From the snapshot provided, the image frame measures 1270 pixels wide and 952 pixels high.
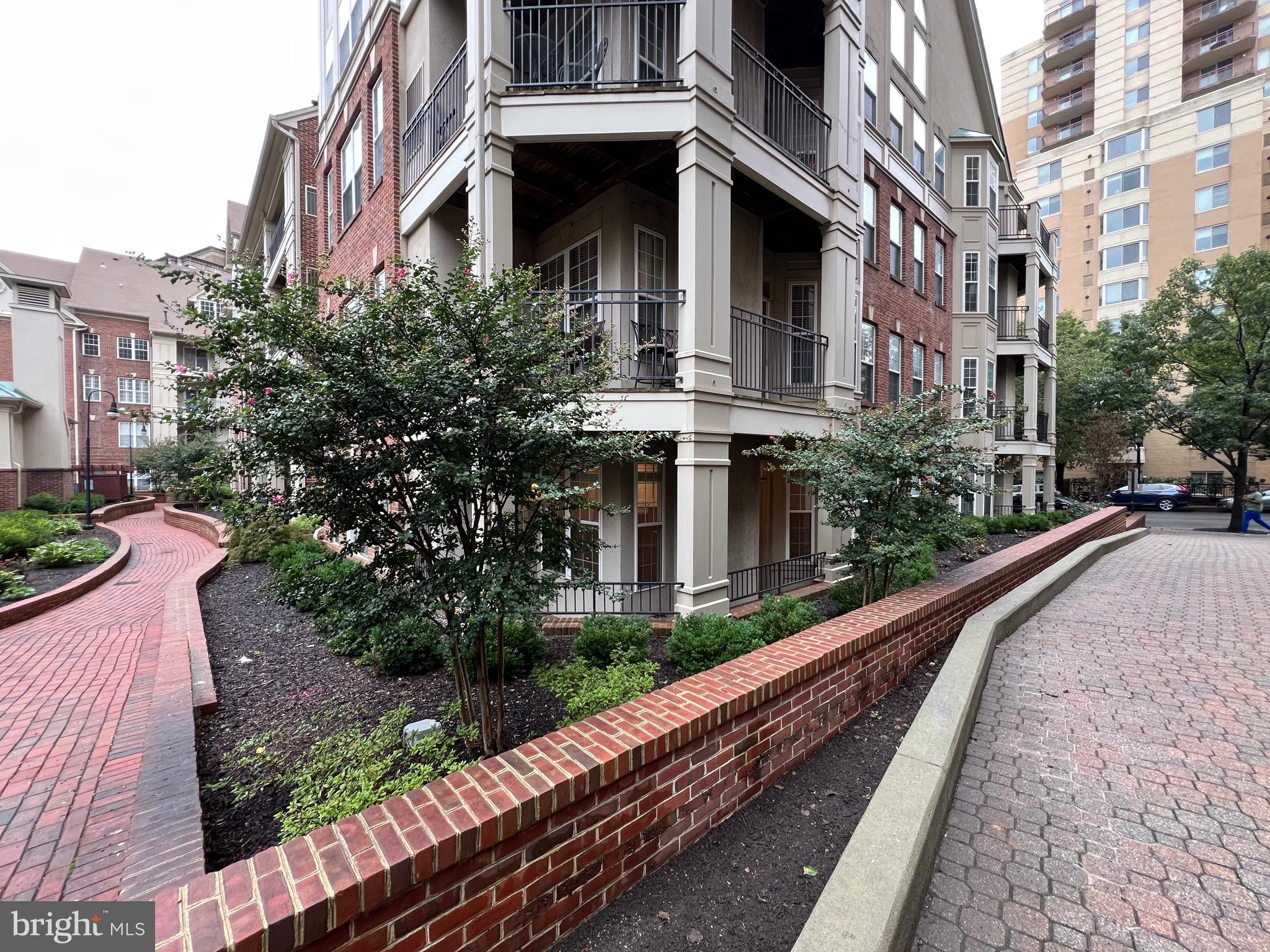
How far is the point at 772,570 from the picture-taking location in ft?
32.8

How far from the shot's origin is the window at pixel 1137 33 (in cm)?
3856

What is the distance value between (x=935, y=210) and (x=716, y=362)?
12.7 meters

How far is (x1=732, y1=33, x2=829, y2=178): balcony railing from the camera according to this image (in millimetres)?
8469

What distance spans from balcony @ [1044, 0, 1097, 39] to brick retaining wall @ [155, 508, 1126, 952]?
62.8m

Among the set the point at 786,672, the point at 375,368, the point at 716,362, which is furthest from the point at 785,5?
the point at 786,672

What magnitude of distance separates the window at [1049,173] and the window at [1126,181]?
3.26 m

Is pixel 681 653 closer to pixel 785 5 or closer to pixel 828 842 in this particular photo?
pixel 828 842

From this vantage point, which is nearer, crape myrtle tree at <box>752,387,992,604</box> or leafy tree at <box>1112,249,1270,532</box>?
crape myrtle tree at <box>752,387,992,604</box>

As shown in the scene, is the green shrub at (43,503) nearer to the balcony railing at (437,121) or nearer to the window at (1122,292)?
the balcony railing at (437,121)

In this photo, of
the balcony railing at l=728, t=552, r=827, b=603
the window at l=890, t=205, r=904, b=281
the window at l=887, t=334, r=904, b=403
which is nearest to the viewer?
the balcony railing at l=728, t=552, r=827, b=603

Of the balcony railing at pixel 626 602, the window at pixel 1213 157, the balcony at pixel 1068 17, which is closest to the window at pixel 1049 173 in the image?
the window at pixel 1213 157

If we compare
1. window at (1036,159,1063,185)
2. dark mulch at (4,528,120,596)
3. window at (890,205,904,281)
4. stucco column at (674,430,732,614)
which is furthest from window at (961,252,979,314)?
window at (1036,159,1063,185)

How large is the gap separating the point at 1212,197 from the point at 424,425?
54339mm

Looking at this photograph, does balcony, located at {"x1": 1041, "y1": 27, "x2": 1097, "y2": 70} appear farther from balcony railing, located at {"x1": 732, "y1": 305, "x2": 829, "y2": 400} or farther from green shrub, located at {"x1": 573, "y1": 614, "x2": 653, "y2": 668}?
green shrub, located at {"x1": 573, "y1": 614, "x2": 653, "y2": 668}
